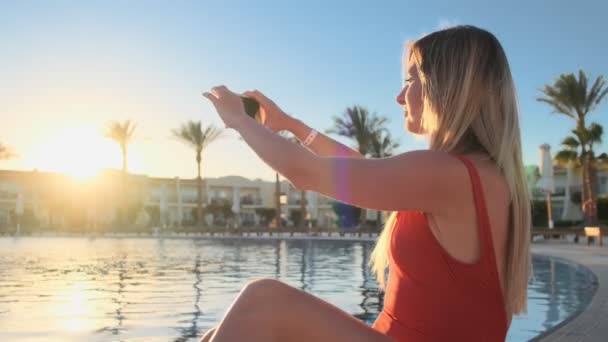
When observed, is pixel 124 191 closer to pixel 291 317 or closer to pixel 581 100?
pixel 581 100

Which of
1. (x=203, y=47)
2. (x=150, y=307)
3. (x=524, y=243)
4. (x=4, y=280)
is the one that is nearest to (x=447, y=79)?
(x=524, y=243)

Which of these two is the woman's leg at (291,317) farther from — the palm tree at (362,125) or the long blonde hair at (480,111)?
the palm tree at (362,125)

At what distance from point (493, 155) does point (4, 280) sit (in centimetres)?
898

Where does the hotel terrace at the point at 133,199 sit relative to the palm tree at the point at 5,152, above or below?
below

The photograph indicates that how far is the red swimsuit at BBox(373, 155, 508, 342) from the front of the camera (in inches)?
53.3

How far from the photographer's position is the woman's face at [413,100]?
1538 millimetres

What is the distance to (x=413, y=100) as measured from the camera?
1556 millimetres

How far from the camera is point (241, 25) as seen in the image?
56.3 feet

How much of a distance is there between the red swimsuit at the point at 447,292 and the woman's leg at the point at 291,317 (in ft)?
0.29

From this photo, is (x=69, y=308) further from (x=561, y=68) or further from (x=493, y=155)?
(x=561, y=68)

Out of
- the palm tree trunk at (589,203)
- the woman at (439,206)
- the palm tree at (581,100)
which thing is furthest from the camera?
the palm tree at (581,100)

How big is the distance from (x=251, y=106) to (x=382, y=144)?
3862 cm

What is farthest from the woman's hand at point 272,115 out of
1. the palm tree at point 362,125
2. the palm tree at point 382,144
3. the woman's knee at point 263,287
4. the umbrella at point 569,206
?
the umbrella at point 569,206

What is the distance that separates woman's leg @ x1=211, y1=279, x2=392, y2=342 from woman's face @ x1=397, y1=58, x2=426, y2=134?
1.61ft
